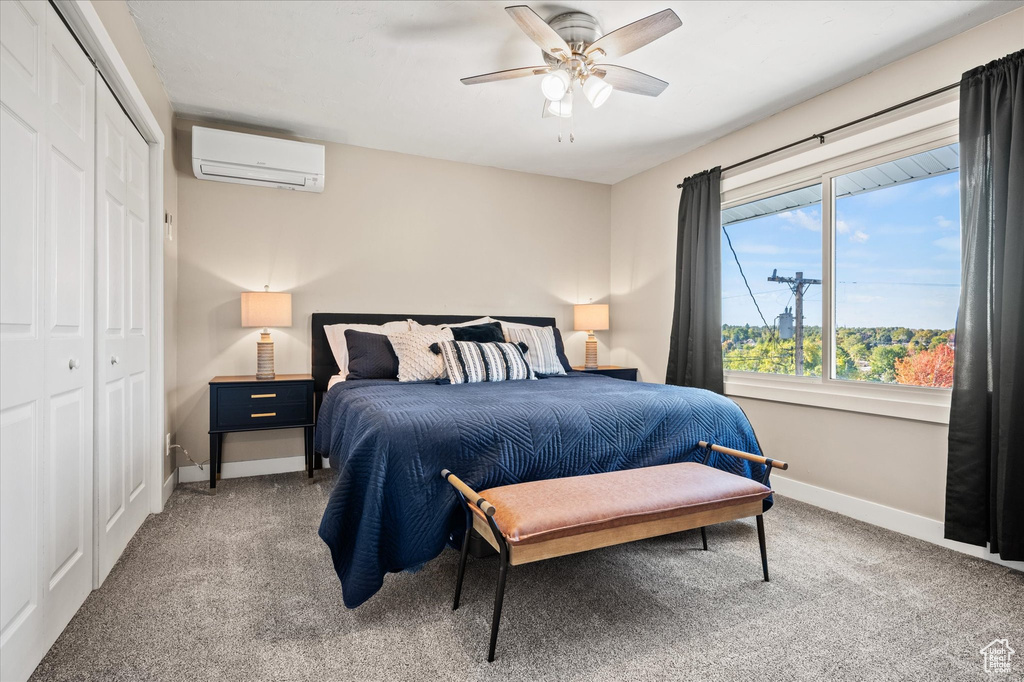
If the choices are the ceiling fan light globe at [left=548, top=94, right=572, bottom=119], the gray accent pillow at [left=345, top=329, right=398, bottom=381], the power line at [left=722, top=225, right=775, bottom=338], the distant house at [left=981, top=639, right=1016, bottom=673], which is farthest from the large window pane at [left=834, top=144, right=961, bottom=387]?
the gray accent pillow at [left=345, top=329, right=398, bottom=381]

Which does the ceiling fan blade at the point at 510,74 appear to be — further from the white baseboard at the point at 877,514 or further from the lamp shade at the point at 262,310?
the white baseboard at the point at 877,514

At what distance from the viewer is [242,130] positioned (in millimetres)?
3656

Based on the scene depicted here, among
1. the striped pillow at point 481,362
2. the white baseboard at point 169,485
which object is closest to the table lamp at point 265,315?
the white baseboard at point 169,485

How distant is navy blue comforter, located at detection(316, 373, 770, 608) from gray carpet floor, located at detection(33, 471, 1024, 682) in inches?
9.1

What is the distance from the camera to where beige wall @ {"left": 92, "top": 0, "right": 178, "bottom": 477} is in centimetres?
229

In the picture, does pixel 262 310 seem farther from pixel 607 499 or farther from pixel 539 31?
pixel 607 499

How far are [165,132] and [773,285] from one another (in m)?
4.07

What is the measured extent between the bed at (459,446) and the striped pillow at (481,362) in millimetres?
294

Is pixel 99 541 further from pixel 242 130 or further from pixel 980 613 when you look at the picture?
pixel 980 613

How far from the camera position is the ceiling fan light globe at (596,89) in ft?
8.21

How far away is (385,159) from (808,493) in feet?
12.5

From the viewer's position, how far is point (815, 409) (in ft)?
10.5

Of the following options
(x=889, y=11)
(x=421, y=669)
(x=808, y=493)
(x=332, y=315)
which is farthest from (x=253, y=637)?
(x=889, y=11)

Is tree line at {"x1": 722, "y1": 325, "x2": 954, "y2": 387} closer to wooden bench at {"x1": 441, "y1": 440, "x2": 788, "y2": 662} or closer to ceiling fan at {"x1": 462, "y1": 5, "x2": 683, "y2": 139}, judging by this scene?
wooden bench at {"x1": 441, "y1": 440, "x2": 788, "y2": 662}
